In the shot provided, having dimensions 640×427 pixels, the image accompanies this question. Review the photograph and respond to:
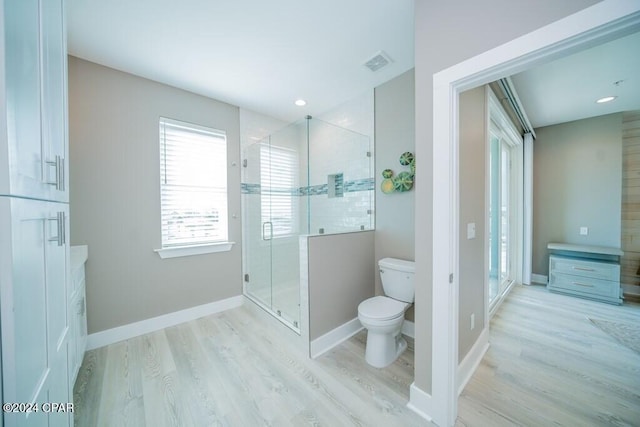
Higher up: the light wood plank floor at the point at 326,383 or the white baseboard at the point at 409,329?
the white baseboard at the point at 409,329

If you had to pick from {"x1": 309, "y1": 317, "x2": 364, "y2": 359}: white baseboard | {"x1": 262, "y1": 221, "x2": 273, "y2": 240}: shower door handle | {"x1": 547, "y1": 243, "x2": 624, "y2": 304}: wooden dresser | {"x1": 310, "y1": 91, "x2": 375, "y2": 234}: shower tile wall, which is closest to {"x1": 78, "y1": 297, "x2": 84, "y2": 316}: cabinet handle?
{"x1": 262, "y1": 221, "x2": 273, "y2": 240}: shower door handle

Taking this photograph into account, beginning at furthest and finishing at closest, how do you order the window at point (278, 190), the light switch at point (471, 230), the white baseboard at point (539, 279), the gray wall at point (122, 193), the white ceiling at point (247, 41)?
1. the white baseboard at point (539, 279)
2. the window at point (278, 190)
3. the gray wall at point (122, 193)
4. the light switch at point (471, 230)
5. the white ceiling at point (247, 41)

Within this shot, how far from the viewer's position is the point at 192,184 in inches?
103

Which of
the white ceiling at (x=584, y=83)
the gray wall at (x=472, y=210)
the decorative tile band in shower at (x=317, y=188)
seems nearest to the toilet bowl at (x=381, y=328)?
the gray wall at (x=472, y=210)

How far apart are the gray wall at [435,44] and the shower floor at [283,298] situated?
118cm

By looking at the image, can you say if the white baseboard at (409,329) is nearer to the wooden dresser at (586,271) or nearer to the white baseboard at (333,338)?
the white baseboard at (333,338)

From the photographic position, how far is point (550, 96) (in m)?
2.64

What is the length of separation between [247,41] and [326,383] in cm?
269

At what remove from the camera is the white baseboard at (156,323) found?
207 centimetres

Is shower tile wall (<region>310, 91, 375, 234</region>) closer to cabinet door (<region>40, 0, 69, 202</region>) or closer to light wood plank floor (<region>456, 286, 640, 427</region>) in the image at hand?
light wood plank floor (<region>456, 286, 640, 427</region>)

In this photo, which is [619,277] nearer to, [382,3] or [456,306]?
[456,306]

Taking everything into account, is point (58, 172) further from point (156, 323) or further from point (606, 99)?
point (606, 99)

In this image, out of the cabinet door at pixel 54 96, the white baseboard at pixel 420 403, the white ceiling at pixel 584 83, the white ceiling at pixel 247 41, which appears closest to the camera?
the cabinet door at pixel 54 96

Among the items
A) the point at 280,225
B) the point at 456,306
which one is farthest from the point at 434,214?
the point at 280,225
